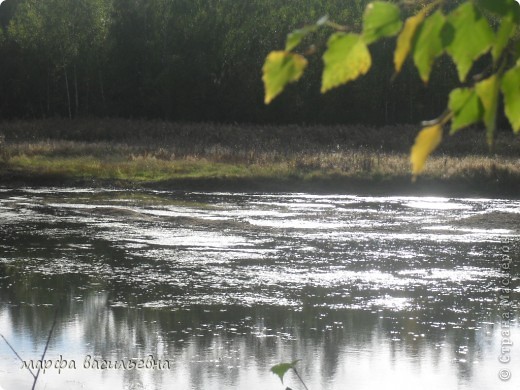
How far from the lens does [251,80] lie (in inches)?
1866

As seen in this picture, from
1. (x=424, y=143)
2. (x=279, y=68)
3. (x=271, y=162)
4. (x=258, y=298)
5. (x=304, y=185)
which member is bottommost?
Result: (x=258, y=298)

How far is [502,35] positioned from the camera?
3.80ft

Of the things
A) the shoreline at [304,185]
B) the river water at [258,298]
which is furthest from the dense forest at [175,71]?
the river water at [258,298]

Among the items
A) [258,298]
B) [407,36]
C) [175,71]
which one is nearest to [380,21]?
[407,36]

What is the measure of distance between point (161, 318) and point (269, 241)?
17.5 feet

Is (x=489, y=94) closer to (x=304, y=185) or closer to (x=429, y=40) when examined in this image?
(x=429, y=40)

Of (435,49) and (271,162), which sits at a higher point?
(435,49)

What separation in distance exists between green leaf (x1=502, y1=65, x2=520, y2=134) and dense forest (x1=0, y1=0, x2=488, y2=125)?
4433 centimetres

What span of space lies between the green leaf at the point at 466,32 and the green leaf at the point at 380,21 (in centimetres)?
6

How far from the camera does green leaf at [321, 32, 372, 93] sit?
116 centimetres

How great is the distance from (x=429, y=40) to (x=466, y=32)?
5 cm

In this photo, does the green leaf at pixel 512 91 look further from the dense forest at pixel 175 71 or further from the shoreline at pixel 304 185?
the dense forest at pixel 175 71

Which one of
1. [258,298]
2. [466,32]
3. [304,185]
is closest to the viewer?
[466,32]

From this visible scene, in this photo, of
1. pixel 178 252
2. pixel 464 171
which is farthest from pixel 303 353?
pixel 464 171
